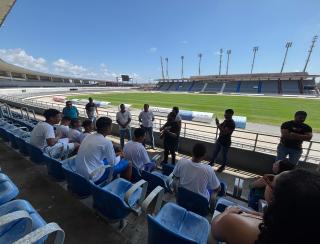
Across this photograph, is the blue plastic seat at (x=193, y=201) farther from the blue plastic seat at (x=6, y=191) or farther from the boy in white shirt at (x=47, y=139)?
the boy in white shirt at (x=47, y=139)

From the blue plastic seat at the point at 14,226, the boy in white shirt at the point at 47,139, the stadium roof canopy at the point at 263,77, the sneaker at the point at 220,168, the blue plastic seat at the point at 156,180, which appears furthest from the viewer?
the stadium roof canopy at the point at 263,77

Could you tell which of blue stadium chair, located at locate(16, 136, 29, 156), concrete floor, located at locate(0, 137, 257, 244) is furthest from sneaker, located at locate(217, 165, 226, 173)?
blue stadium chair, located at locate(16, 136, 29, 156)

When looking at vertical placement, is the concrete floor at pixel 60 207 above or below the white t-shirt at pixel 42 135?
below

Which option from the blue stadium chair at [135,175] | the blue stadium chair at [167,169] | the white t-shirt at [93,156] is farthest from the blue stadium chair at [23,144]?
the blue stadium chair at [167,169]

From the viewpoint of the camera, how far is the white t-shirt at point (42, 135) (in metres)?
3.79

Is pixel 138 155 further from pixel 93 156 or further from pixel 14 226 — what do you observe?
pixel 14 226

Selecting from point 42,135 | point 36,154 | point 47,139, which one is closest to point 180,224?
point 47,139

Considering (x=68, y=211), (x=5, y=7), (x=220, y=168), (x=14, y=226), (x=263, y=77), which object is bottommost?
(x=220, y=168)

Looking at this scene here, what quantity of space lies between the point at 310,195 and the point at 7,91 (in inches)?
1619

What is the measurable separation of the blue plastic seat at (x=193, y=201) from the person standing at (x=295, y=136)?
2.94m

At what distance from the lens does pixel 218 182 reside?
2693 millimetres

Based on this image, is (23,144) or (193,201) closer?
(193,201)

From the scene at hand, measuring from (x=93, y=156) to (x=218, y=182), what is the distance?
2030 mm

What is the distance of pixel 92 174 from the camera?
279cm
